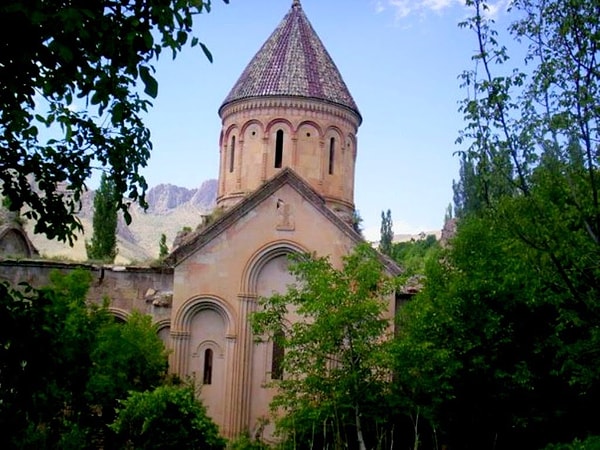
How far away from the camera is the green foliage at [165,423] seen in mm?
13938

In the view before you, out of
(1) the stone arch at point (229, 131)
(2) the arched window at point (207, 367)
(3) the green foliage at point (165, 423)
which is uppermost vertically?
(1) the stone arch at point (229, 131)

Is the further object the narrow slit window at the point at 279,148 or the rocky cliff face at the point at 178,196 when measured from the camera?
the rocky cliff face at the point at 178,196

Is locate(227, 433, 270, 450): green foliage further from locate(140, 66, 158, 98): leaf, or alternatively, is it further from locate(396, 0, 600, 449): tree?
locate(140, 66, 158, 98): leaf

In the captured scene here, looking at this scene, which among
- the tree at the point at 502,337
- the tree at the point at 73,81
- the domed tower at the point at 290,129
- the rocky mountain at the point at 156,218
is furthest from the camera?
the rocky mountain at the point at 156,218

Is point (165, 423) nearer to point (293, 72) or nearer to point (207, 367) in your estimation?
point (207, 367)

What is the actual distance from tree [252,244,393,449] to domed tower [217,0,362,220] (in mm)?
7296

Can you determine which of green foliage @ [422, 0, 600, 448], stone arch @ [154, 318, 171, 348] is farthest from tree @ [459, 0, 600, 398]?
stone arch @ [154, 318, 171, 348]

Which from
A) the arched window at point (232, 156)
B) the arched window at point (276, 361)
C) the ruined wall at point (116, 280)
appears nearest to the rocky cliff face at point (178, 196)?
the arched window at point (232, 156)

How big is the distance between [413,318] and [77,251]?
209 ft

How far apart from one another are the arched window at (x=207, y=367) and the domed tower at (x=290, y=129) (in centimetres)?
532

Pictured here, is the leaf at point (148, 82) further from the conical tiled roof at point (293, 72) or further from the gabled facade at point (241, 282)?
the conical tiled roof at point (293, 72)

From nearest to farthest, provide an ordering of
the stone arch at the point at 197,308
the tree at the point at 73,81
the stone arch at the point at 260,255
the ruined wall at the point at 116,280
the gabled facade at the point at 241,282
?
the tree at the point at 73,81 → the gabled facade at the point at 241,282 → the stone arch at the point at 197,308 → the stone arch at the point at 260,255 → the ruined wall at the point at 116,280

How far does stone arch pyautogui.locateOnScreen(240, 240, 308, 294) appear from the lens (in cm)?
1725

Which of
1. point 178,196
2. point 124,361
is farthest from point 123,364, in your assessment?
point 178,196
